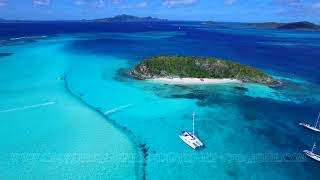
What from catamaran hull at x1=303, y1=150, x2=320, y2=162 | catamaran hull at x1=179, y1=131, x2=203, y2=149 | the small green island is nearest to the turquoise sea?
catamaran hull at x1=303, y1=150, x2=320, y2=162

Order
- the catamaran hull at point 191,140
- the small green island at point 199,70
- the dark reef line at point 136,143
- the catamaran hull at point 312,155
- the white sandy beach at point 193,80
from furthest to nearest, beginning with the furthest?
the small green island at point 199,70 < the white sandy beach at point 193,80 < the catamaran hull at point 191,140 < the catamaran hull at point 312,155 < the dark reef line at point 136,143

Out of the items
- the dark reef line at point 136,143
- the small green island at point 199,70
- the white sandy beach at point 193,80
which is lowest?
the dark reef line at point 136,143

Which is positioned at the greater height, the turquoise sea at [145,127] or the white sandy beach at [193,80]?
the white sandy beach at [193,80]

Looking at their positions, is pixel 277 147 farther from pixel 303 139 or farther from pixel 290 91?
pixel 290 91

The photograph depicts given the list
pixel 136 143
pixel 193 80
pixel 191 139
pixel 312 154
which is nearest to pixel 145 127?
pixel 136 143

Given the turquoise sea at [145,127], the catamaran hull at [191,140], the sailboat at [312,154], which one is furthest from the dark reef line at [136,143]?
the sailboat at [312,154]

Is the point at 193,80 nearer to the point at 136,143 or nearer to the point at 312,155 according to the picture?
the point at 136,143

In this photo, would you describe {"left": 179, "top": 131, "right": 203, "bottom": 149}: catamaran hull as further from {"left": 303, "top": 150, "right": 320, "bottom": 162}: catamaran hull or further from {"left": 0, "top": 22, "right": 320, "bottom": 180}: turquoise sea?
{"left": 303, "top": 150, "right": 320, "bottom": 162}: catamaran hull

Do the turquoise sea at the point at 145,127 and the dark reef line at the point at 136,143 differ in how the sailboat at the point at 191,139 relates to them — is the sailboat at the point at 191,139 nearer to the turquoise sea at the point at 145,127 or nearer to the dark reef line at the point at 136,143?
the turquoise sea at the point at 145,127

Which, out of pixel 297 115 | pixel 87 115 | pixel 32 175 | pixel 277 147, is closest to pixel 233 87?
pixel 297 115
